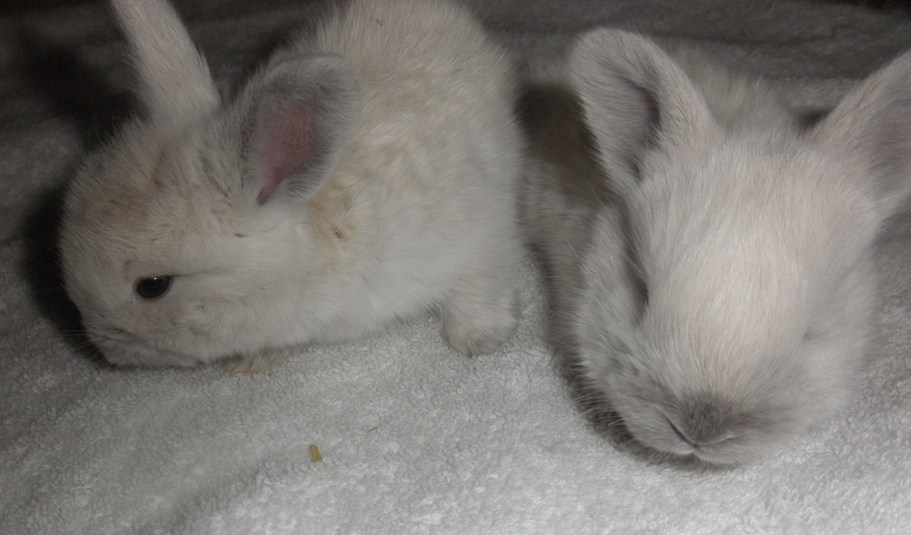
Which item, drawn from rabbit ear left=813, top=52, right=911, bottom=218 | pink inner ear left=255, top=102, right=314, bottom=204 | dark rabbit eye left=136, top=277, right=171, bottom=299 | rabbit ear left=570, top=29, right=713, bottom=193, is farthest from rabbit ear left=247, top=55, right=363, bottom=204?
rabbit ear left=813, top=52, right=911, bottom=218

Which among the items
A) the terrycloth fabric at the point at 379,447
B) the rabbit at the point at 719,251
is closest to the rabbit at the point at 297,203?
the terrycloth fabric at the point at 379,447

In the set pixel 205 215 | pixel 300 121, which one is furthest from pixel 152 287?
pixel 300 121

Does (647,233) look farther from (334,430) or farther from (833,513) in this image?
(334,430)

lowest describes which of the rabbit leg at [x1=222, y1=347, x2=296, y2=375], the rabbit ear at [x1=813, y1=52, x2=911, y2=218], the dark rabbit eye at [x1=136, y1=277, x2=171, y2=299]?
the rabbit leg at [x1=222, y1=347, x2=296, y2=375]

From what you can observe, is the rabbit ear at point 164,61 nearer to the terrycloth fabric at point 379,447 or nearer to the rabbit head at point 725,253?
the terrycloth fabric at point 379,447

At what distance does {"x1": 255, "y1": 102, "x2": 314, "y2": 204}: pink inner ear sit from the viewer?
5.64 feet

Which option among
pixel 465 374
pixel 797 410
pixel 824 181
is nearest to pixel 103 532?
pixel 465 374

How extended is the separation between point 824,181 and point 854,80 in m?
1.47

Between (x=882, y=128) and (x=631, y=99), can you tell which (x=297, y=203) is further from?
(x=882, y=128)

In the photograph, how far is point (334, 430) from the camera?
6.73ft

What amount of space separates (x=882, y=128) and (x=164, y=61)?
1.65m

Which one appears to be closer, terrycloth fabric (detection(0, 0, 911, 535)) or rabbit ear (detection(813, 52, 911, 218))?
rabbit ear (detection(813, 52, 911, 218))

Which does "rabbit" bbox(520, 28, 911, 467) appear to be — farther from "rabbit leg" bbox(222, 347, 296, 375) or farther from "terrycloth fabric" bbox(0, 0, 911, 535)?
"rabbit leg" bbox(222, 347, 296, 375)

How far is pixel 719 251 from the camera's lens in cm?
155
